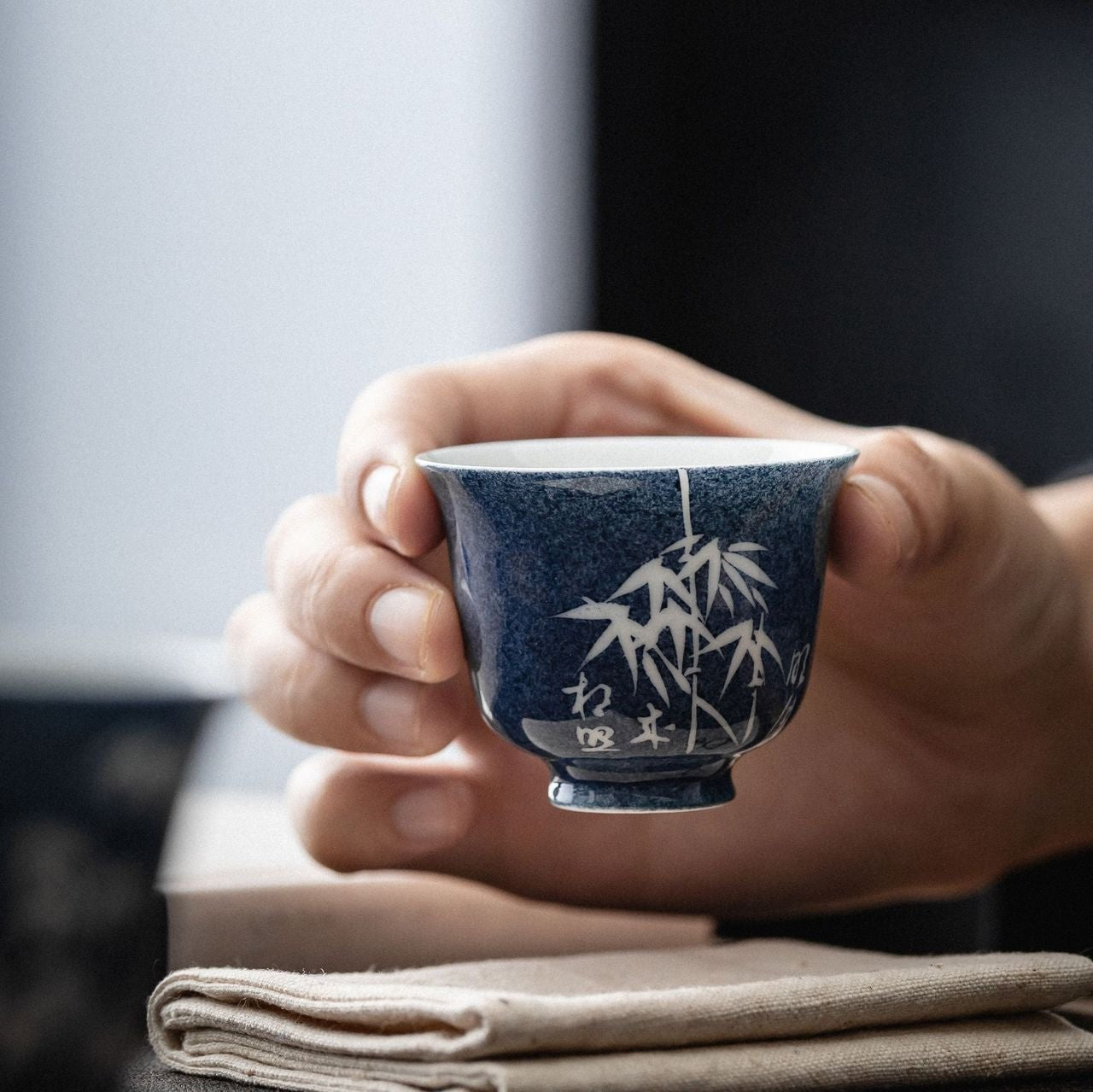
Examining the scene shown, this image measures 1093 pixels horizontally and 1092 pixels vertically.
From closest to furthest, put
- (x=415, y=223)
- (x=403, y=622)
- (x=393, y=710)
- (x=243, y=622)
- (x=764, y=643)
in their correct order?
(x=764, y=643), (x=403, y=622), (x=393, y=710), (x=243, y=622), (x=415, y=223)

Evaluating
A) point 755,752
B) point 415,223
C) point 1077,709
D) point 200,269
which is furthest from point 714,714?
point 415,223

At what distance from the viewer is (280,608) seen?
2.87 feet

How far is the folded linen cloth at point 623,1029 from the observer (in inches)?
20.4

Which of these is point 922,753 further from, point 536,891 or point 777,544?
point 777,544

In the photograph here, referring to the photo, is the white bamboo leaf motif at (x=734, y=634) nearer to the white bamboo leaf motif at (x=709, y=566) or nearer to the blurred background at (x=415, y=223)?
the white bamboo leaf motif at (x=709, y=566)

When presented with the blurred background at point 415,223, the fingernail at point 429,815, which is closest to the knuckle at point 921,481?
the fingernail at point 429,815

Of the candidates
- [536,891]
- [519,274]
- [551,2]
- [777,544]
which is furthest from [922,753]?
[551,2]

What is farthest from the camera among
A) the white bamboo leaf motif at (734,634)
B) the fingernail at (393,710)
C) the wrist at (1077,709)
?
the wrist at (1077,709)

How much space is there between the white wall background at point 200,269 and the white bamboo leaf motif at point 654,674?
1.49 m

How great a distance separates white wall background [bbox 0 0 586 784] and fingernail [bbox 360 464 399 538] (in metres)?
1.31

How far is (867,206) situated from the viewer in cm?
237

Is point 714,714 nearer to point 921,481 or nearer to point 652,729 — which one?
point 652,729

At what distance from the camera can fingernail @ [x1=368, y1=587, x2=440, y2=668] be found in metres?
0.73

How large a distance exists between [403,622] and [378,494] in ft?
0.24
